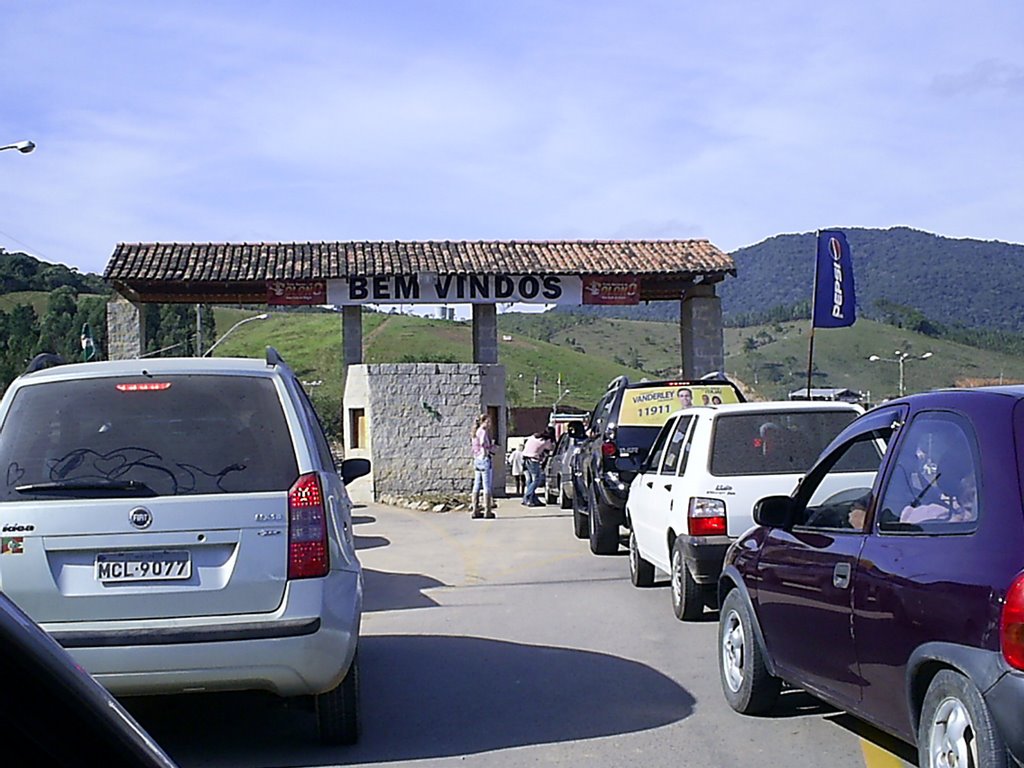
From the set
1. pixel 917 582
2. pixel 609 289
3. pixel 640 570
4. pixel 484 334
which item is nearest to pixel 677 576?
pixel 640 570

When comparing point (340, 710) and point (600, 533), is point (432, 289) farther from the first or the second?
point (340, 710)

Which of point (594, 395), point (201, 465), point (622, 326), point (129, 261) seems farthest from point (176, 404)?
point (622, 326)

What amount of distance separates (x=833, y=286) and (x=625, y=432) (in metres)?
9.72

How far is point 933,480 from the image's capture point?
5.05 metres

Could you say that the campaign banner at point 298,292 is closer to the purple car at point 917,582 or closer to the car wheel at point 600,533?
the car wheel at point 600,533

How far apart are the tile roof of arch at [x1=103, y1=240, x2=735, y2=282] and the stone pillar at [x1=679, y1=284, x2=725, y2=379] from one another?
0.76 metres

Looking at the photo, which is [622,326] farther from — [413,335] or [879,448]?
[879,448]

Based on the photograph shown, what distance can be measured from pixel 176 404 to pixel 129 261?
21190mm

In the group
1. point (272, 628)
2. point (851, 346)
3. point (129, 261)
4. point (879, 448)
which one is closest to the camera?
point (272, 628)

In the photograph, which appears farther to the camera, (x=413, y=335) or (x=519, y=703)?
(x=413, y=335)

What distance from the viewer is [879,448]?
258 inches

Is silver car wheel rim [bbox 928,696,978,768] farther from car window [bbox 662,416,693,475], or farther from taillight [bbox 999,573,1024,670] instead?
car window [bbox 662,416,693,475]

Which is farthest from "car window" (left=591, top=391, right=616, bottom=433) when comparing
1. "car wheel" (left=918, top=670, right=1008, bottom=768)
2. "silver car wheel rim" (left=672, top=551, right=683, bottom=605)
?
"car wheel" (left=918, top=670, right=1008, bottom=768)

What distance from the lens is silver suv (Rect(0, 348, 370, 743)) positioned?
5.80m
